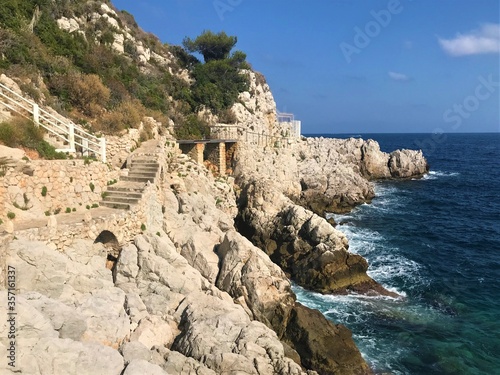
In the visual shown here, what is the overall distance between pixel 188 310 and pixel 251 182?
55.8 feet

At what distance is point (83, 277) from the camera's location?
11.1m

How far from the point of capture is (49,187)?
13.1 m

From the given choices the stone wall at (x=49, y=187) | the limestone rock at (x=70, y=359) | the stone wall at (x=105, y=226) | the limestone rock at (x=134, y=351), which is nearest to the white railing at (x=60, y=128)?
the stone wall at (x=49, y=187)

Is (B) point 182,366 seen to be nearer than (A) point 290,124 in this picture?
Yes

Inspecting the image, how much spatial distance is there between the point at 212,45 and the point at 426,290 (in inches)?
1488

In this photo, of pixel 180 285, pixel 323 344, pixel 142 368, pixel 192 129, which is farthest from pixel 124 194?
pixel 192 129

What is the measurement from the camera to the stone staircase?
14.7 meters

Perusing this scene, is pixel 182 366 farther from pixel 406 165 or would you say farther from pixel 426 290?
pixel 406 165

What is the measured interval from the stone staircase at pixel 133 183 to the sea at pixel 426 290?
9.79 m

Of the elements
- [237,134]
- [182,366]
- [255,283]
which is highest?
[237,134]

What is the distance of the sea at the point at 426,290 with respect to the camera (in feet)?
47.0

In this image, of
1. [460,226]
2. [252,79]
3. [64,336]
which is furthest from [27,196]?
[252,79]

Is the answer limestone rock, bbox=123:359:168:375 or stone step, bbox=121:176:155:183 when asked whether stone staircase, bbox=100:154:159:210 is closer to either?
stone step, bbox=121:176:155:183

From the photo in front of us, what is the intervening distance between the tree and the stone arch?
3685cm
